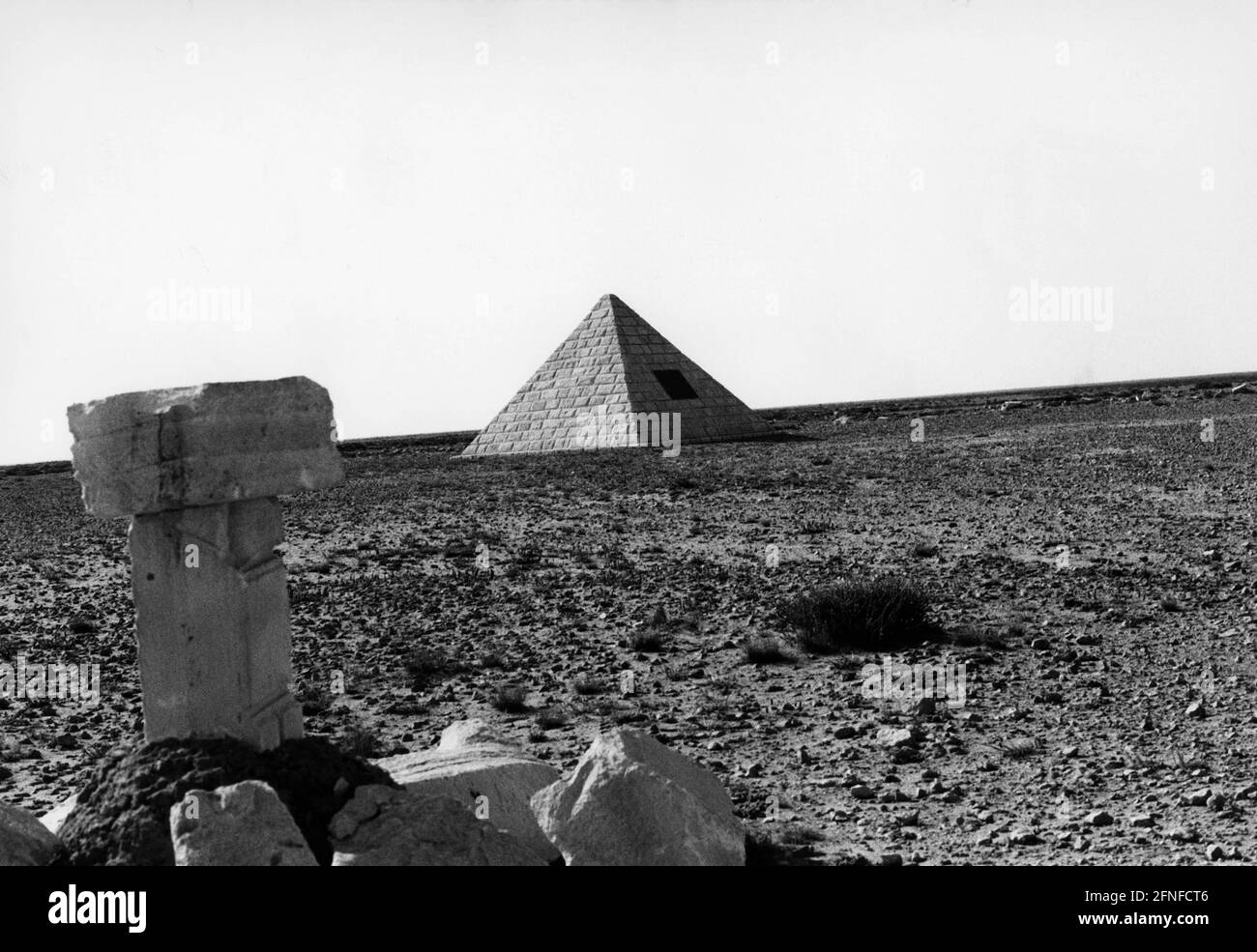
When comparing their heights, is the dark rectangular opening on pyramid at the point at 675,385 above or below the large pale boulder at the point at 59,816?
above

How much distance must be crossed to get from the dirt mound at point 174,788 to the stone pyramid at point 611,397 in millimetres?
25021

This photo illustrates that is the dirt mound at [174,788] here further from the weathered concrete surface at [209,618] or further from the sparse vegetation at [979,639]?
the sparse vegetation at [979,639]

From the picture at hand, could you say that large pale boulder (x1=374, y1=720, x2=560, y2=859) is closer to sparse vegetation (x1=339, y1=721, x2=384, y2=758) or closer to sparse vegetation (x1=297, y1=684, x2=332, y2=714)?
sparse vegetation (x1=339, y1=721, x2=384, y2=758)

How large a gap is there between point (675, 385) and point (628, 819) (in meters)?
27.9

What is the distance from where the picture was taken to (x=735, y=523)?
16141mm

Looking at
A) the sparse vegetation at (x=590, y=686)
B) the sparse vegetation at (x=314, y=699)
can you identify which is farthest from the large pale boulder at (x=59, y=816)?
the sparse vegetation at (x=590, y=686)

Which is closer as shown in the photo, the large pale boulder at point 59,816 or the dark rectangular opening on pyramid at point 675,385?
the large pale boulder at point 59,816

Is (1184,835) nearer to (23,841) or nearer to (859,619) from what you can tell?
(859,619)

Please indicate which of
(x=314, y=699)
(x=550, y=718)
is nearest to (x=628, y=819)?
(x=550, y=718)

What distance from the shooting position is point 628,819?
17.1 feet

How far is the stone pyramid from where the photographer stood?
1241 inches

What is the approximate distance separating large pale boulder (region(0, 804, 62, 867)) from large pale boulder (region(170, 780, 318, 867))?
2.43ft

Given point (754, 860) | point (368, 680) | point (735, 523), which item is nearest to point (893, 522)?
point (735, 523)

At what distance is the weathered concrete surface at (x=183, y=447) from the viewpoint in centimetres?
511
